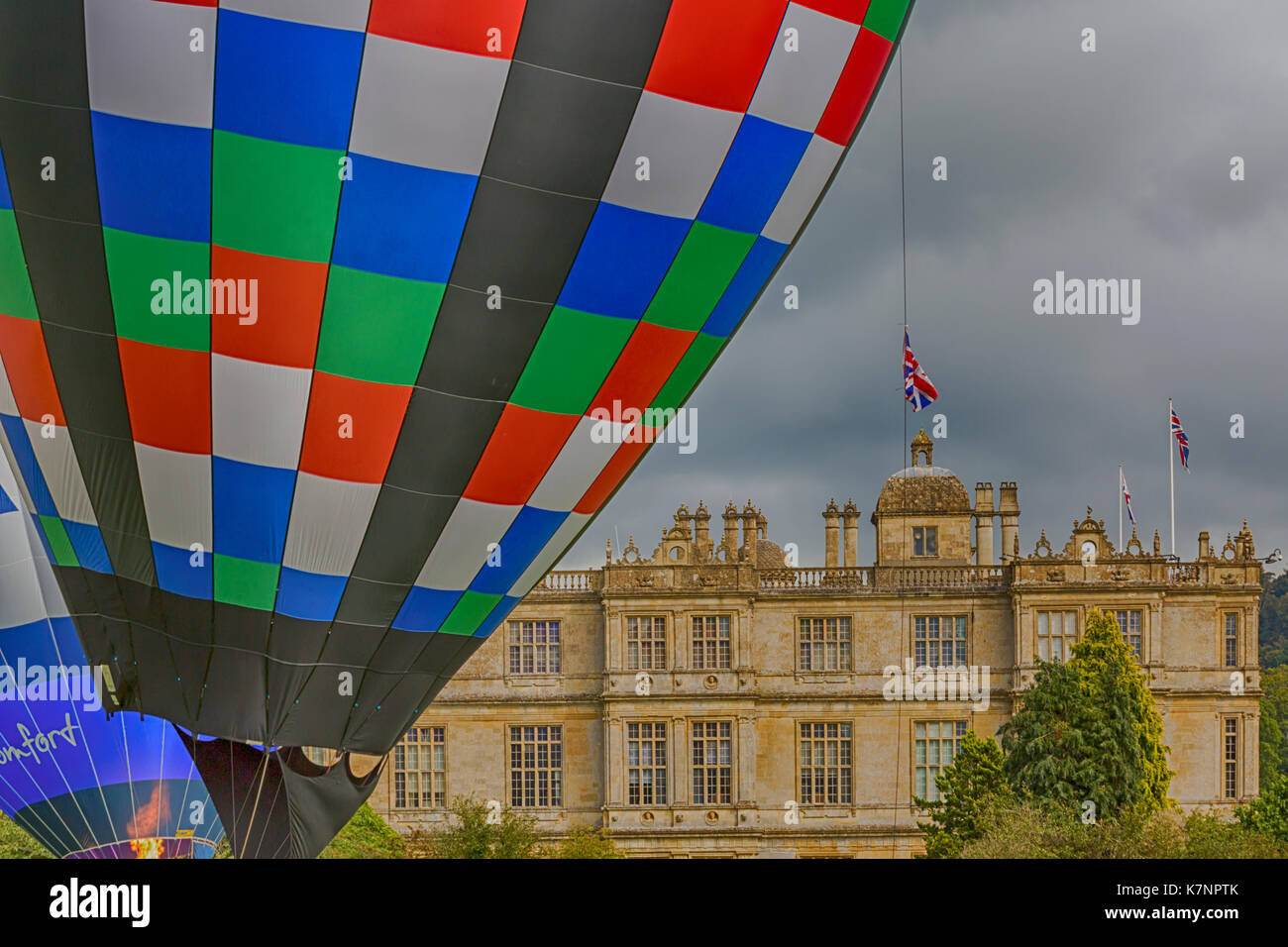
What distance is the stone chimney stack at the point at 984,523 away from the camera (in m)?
27.8

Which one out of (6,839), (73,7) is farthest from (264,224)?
(6,839)

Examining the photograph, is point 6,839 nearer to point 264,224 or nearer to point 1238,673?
point 264,224

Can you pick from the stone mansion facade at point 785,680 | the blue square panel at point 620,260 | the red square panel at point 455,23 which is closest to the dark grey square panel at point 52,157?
the red square panel at point 455,23

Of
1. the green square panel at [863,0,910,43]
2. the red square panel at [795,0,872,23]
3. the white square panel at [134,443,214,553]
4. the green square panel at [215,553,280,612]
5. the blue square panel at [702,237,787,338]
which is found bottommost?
the green square panel at [215,553,280,612]

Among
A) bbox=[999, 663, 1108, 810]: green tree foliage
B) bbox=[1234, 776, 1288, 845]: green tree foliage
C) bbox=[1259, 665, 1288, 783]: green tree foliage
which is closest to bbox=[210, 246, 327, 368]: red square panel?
bbox=[999, 663, 1108, 810]: green tree foliage

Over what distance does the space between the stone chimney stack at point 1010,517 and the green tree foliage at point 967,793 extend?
228 inches

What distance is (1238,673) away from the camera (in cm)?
2669

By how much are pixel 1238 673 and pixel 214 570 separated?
25.0 metres

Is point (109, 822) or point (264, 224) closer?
point (264, 224)

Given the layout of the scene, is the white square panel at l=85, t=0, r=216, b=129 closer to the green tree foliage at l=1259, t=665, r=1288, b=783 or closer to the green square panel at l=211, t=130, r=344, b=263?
the green square panel at l=211, t=130, r=344, b=263

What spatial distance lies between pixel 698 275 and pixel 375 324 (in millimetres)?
1181

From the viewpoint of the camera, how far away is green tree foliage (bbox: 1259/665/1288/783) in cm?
3711

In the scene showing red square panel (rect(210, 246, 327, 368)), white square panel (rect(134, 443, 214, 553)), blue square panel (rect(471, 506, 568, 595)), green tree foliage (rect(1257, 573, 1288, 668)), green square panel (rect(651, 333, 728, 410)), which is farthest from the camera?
green tree foliage (rect(1257, 573, 1288, 668))

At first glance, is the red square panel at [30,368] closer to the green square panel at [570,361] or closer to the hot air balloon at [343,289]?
the hot air balloon at [343,289]
